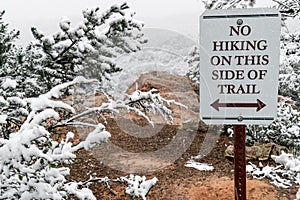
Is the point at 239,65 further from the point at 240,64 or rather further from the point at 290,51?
the point at 290,51

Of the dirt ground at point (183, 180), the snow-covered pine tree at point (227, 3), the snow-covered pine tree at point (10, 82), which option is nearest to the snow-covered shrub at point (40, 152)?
the snow-covered pine tree at point (10, 82)

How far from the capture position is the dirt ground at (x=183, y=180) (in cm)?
371

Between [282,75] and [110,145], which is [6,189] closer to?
[110,145]

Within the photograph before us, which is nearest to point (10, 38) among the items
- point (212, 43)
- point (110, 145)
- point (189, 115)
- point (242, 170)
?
point (212, 43)

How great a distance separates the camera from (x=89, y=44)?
2541 millimetres

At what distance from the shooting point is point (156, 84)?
301 inches

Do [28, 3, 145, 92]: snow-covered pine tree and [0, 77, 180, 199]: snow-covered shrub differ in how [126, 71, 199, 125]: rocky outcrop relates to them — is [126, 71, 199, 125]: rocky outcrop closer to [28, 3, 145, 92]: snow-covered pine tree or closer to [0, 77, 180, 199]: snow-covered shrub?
[28, 3, 145, 92]: snow-covered pine tree

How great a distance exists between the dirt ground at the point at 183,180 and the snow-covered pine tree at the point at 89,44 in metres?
1.31

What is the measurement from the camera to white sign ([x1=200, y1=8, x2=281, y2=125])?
2.03m

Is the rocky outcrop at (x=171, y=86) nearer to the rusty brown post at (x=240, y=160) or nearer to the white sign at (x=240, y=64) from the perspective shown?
the rusty brown post at (x=240, y=160)

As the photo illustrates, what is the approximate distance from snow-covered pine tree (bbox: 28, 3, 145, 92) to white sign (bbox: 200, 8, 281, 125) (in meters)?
0.65

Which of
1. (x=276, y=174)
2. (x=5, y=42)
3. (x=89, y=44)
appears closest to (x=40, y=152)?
(x=89, y=44)

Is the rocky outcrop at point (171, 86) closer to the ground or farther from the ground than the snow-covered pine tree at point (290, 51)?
closer to the ground

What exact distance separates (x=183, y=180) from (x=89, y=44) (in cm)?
200
